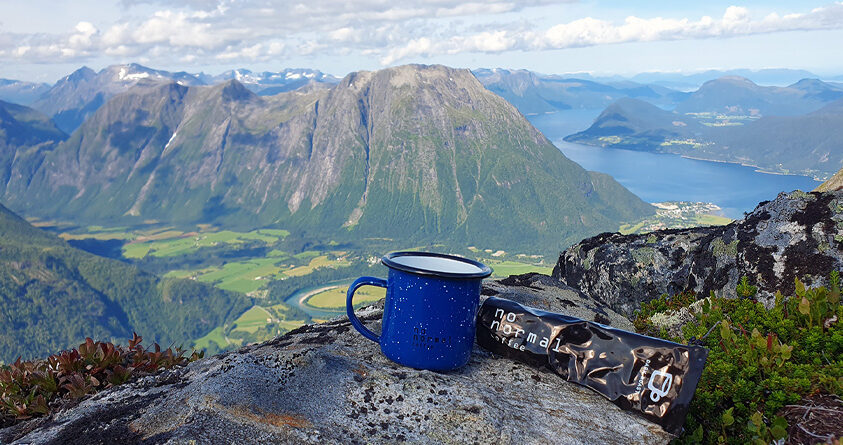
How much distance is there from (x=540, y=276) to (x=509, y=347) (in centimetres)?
517

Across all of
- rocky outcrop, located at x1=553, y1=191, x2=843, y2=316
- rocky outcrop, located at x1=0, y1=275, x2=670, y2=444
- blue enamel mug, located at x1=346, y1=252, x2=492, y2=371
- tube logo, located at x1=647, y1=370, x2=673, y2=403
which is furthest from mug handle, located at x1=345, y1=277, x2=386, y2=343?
rocky outcrop, located at x1=553, y1=191, x2=843, y2=316

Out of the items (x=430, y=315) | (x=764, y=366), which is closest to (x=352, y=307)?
(x=430, y=315)

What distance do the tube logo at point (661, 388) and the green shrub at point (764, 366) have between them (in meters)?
0.48

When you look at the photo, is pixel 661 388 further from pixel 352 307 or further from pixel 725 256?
pixel 725 256

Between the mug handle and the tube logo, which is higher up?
the mug handle

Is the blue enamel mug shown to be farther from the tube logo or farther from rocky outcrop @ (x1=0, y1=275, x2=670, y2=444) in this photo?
the tube logo

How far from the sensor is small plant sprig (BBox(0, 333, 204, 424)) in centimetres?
593

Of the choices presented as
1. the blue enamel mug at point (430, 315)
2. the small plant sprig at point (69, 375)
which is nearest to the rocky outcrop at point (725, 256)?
the blue enamel mug at point (430, 315)

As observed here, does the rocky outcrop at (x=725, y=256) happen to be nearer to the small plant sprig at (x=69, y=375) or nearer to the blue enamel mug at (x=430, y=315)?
the blue enamel mug at (x=430, y=315)

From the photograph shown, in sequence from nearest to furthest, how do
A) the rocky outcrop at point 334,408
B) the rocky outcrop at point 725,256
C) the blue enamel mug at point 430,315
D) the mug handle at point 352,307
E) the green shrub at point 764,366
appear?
Answer: 1. the rocky outcrop at point 334,408
2. the green shrub at point 764,366
3. the blue enamel mug at point 430,315
4. the mug handle at point 352,307
5. the rocky outcrop at point 725,256

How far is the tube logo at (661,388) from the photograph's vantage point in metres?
5.69

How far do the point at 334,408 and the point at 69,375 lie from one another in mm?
3822

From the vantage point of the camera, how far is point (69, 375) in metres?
6.54

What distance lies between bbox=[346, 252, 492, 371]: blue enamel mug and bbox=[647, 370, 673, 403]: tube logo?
2.11 meters
